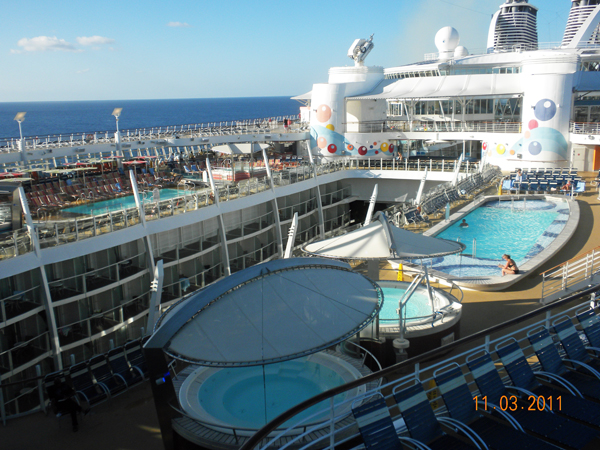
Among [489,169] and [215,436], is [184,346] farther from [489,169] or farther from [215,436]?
[489,169]

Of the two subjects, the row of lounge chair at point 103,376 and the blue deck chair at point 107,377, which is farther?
the blue deck chair at point 107,377

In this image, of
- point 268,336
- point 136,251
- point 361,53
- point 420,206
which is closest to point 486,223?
point 420,206

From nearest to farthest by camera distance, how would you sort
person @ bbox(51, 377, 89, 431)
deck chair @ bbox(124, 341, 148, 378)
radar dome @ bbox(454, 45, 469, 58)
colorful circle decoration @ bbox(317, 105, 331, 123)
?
person @ bbox(51, 377, 89, 431) < deck chair @ bbox(124, 341, 148, 378) < colorful circle decoration @ bbox(317, 105, 331, 123) < radar dome @ bbox(454, 45, 469, 58)

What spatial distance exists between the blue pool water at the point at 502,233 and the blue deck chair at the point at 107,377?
779 centimetres

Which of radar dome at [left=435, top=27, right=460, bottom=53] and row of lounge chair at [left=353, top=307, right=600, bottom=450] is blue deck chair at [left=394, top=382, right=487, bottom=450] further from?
radar dome at [left=435, top=27, right=460, bottom=53]

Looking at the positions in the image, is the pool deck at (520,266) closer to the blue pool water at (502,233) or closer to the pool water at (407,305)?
the blue pool water at (502,233)

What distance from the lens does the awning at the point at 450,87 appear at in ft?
98.3

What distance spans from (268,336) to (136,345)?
462cm

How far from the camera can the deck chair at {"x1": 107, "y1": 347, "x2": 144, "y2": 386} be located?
844cm

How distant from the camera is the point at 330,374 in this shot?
24.5ft

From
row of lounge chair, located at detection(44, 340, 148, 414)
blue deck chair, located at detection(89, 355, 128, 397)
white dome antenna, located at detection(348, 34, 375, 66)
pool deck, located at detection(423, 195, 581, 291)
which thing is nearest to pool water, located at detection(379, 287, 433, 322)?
pool deck, located at detection(423, 195, 581, 291)

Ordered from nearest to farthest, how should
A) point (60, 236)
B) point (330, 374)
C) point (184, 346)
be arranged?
point (184, 346), point (330, 374), point (60, 236)

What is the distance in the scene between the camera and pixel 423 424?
438 centimetres

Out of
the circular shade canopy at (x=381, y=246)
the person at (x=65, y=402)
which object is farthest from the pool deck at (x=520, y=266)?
the person at (x=65, y=402)
